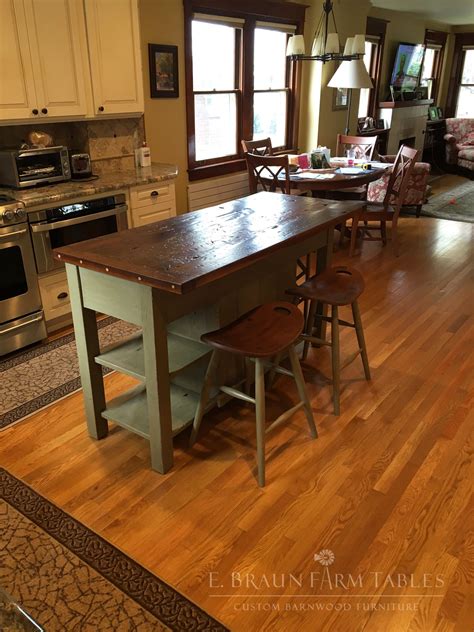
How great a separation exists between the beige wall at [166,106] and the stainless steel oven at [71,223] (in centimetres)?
109

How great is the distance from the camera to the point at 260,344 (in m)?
1.99

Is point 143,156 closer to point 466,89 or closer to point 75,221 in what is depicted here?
point 75,221

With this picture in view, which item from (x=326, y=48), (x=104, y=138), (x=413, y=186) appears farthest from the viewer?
(x=413, y=186)

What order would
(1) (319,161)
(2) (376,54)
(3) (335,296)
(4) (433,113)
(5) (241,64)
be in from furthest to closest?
(4) (433,113)
(2) (376,54)
(5) (241,64)
(1) (319,161)
(3) (335,296)

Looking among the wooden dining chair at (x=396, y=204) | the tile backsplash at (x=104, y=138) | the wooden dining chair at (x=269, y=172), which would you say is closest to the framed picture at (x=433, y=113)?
the wooden dining chair at (x=396, y=204)

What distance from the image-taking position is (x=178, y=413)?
230cm

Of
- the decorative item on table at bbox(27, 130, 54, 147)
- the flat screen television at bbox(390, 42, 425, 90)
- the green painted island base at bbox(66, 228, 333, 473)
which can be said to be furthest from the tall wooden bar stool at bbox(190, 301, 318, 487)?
the flat screen television at bbox(390, 42, 425, 90)

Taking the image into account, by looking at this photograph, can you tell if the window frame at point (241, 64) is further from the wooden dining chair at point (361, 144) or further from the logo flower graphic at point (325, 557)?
the logo flower graphic at point (325, 557)

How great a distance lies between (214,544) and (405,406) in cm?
129

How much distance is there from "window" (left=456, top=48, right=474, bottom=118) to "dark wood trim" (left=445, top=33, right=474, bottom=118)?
0.07 m

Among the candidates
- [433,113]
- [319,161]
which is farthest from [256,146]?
[433,113]

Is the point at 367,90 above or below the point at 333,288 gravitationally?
above

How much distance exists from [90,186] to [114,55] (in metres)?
1.01

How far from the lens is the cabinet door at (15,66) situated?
291 centimetres
